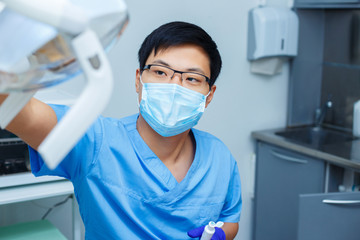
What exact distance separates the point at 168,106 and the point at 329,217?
39.6 inches

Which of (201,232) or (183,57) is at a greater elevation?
(183,57)

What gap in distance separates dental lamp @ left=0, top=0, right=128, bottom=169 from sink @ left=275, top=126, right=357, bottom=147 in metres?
2.14

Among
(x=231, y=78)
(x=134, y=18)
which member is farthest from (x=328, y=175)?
(x=134, y=18)

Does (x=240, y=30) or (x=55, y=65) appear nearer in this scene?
(x=55, y=65)

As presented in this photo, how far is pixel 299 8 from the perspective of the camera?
275 cm

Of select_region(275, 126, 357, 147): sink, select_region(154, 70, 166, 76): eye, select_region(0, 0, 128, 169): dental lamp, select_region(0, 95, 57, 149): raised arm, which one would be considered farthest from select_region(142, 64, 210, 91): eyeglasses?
select_region(275, 126, 357, 147): sink

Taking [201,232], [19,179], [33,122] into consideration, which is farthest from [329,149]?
[33,122]

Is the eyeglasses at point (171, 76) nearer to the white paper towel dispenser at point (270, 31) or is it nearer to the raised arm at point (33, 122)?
the raised arm at point (33, 122)

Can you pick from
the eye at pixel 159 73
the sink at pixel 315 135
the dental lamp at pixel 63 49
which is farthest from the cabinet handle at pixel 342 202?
the dental lamp at pixel 63 49

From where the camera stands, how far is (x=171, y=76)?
1244 mm

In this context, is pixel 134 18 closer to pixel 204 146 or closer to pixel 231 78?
pixel 231 78

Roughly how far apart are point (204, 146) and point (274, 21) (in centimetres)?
137

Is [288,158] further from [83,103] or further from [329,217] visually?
[83,103]

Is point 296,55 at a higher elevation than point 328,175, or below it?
higher
